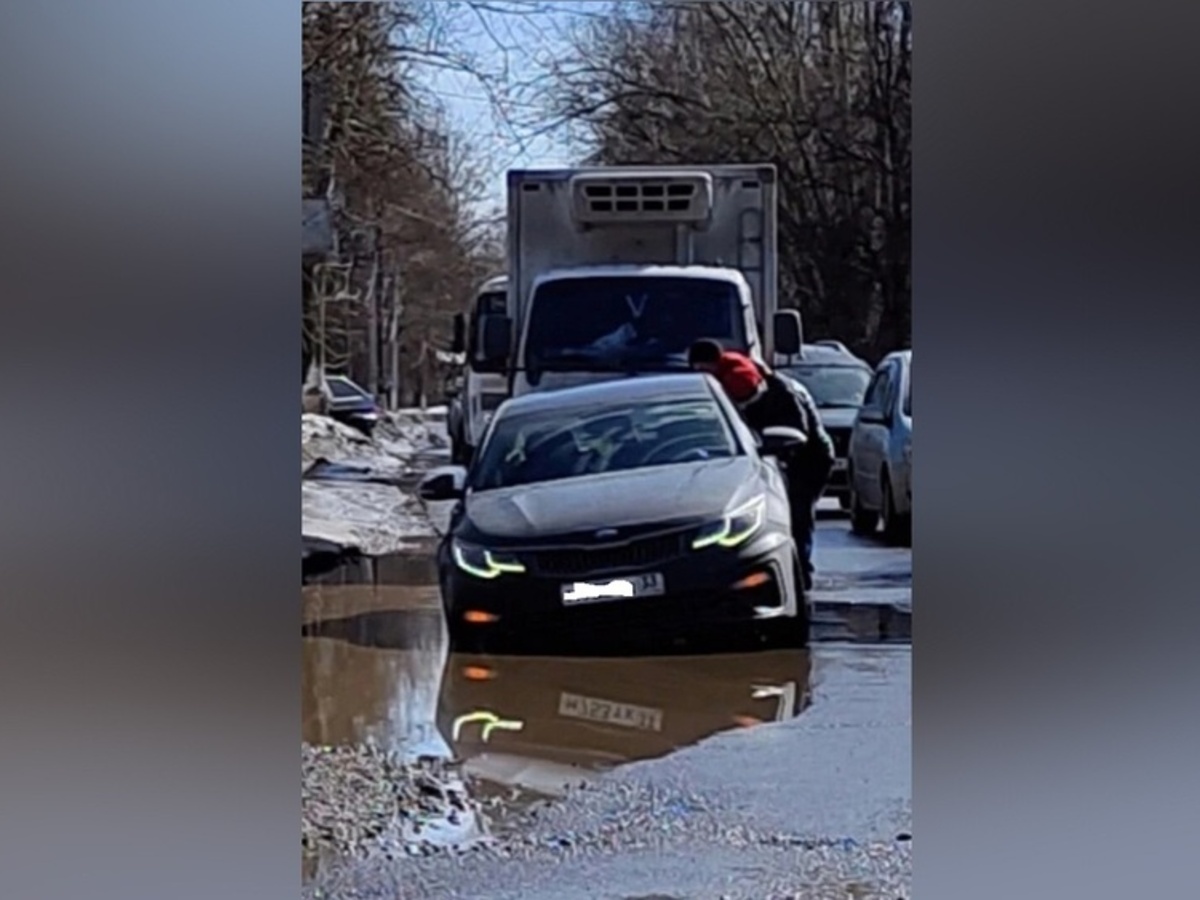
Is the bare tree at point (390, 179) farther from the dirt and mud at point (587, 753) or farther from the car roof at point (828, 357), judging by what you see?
the car roof at point (828, 357)

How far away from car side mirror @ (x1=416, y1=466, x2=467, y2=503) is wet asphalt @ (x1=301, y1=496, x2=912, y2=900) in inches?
3.9

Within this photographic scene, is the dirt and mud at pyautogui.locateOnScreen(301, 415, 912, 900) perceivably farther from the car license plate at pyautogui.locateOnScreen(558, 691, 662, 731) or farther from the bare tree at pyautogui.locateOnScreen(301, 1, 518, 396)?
the bare tree at pyautogui.locateOnScreen(301, 1, 518, 396)

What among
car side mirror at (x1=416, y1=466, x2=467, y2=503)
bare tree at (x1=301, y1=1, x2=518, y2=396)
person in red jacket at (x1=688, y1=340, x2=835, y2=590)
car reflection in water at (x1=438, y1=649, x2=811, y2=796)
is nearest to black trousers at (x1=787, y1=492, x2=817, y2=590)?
person in red jacket at (x1=688, y1=340, x2=835, y2=590)

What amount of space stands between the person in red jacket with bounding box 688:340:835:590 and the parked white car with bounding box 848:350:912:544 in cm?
6

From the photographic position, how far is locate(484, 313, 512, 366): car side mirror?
8.68ft

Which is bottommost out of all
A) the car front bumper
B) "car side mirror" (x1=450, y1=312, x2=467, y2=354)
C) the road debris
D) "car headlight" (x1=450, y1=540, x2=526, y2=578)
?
the road debris

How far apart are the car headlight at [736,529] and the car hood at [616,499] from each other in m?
0.02

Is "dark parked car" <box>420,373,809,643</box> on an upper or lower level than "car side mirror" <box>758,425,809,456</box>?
lower

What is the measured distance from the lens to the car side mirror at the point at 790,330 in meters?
2.65

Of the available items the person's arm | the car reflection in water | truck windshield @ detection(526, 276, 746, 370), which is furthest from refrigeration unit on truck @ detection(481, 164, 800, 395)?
the car reflection in water

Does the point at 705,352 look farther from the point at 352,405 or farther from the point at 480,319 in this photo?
the point at 352,405

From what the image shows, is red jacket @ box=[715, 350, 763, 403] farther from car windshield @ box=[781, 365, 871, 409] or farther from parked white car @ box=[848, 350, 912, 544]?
parked white car @ box=[848, 350, 912, 544]
